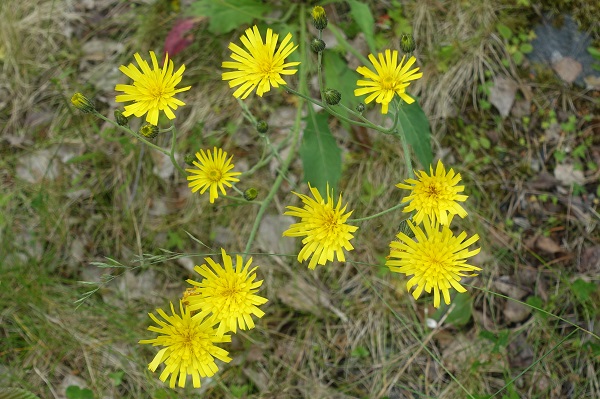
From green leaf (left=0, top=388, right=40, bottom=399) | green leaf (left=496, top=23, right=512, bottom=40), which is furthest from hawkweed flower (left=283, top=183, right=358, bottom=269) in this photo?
green leaf (left=496, top=23, right=512, bottom=40)

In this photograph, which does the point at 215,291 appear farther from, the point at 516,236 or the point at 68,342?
the point at 516,236

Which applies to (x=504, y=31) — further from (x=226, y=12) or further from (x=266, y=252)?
(x=266, y=252)

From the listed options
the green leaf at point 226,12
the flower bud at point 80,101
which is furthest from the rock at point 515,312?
the flower bud at point 80,101

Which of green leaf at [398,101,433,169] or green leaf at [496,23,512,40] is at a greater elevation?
green leaf at [496,23,512,40]

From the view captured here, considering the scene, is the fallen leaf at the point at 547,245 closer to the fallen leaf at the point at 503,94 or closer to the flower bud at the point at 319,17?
the fallen leaf at the point at 503,94

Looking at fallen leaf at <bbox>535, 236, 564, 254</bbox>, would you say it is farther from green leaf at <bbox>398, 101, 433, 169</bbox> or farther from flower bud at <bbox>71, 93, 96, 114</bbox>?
flower bud at <bbox>71, 93, 96, 114</bbox>

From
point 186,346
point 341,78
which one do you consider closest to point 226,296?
point 186,346
